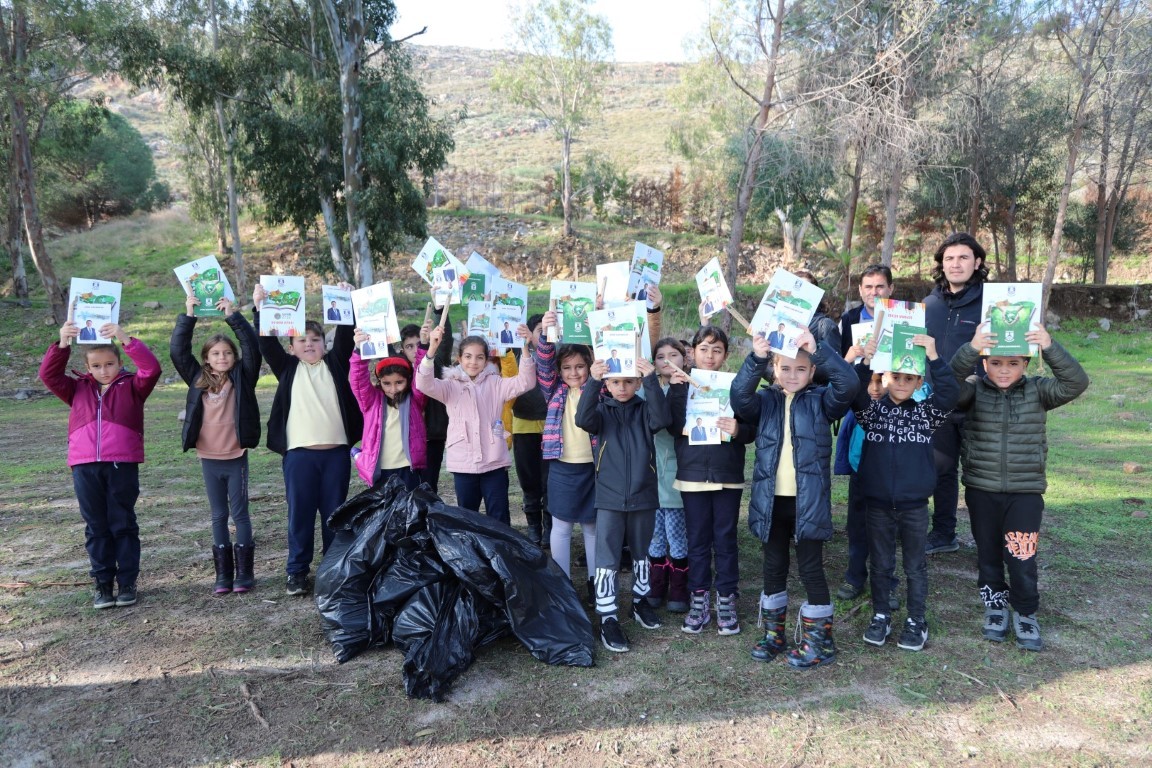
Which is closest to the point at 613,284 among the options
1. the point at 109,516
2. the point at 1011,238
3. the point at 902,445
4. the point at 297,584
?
the point at 902,445

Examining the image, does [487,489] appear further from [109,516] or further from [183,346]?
[109,516]

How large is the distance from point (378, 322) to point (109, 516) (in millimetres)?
2008

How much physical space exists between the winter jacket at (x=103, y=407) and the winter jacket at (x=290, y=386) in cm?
67

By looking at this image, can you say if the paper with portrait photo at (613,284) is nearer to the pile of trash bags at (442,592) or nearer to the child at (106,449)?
the pile of trash bags at (442,592)

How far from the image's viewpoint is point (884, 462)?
4.05m

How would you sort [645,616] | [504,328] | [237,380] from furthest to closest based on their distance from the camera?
1. [504,328]
2. [237,380]
3. [645,616]

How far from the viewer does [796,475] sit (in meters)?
3.95

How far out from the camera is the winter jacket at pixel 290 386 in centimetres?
486

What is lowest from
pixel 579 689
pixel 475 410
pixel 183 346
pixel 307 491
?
pixel 579 689

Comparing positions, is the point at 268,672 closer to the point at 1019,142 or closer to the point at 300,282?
the point at 300,282

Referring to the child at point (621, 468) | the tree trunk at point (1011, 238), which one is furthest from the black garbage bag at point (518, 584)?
the tree trunk at point (1011, 238)

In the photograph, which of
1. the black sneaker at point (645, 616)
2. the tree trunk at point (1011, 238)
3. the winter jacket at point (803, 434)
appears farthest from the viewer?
the tree trunk at point (1011, 238)

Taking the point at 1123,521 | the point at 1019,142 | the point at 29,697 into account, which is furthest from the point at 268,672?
the point at 1019,142

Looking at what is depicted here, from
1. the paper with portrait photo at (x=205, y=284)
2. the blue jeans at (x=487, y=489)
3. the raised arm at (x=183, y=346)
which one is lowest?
the blue jeans at (x=487, y=489)
